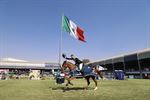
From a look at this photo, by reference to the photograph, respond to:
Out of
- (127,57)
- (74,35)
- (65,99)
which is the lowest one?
(65,99)

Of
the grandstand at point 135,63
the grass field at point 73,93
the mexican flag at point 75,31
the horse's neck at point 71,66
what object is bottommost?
the grass field at point 73,93

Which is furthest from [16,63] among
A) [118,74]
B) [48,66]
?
[118,74]

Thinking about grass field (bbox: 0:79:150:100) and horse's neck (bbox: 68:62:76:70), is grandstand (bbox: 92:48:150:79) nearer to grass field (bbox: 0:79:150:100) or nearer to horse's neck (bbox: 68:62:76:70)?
grass field (bbox: 0:79:150:100)

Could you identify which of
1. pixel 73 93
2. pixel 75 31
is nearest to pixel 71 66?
pixel 73 93

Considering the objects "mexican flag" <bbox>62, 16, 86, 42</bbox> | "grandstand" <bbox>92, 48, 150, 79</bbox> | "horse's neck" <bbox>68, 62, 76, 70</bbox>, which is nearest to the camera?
"horse's neck" <bbox>68, 62, 76, 70</bbox>

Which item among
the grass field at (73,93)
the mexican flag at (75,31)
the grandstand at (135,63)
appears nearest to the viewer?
the grass field at (73,93)

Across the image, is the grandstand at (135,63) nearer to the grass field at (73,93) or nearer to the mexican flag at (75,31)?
the mexican flag at (75,31)

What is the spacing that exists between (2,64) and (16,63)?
8.43 metres

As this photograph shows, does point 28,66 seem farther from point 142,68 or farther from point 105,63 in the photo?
point 142,68

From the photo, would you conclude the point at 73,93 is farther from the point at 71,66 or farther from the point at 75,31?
the point at 75,31

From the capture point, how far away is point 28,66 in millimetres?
167500

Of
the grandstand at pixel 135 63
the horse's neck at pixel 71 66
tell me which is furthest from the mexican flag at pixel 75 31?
the grandstand at pixel 135 63

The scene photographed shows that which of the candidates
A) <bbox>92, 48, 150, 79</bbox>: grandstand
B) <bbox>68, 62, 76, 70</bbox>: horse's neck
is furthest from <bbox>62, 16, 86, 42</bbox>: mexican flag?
<bbox>92, 48, 150, 79</bbox>: grandstand

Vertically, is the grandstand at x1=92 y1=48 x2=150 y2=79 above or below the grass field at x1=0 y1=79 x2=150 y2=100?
above
